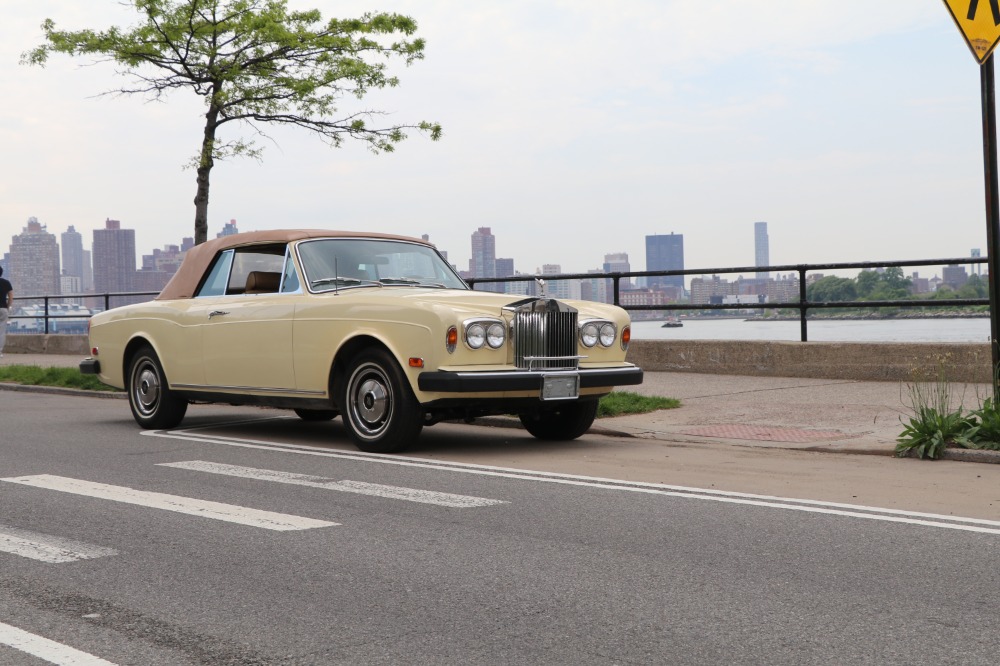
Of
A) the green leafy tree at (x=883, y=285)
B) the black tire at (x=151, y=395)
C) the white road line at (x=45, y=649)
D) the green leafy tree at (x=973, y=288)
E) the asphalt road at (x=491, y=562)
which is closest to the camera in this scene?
the white road line at (x=45, y=649)

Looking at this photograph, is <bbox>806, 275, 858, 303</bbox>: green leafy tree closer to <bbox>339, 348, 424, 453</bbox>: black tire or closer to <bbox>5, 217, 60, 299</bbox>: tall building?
<bbox>339, 348, 424, 453</bbox>: black tire

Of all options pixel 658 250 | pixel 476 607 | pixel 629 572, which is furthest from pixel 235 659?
pixel 658 250

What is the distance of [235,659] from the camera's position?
13.6 feet

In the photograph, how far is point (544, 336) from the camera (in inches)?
379

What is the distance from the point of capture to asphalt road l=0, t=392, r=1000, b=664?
4.32 meters

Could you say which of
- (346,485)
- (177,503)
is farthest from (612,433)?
(177,503)

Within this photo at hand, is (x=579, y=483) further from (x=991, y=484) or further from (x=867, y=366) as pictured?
(x=867, y=366)

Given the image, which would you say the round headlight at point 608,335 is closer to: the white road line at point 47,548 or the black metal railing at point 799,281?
the black metal railing at point 799,281

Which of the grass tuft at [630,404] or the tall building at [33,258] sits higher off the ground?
the tall building at [33,258]

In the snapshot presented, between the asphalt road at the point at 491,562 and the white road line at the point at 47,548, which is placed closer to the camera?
the asphalt road at the point at 491,562

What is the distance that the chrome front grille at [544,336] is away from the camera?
9.52m

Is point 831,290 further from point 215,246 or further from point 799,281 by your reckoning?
point 215,246

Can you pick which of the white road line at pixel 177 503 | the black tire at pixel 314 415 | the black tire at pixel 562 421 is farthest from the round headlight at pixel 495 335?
the black tire at pixel 314 415

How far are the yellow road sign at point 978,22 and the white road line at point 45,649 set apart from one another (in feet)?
26.4
